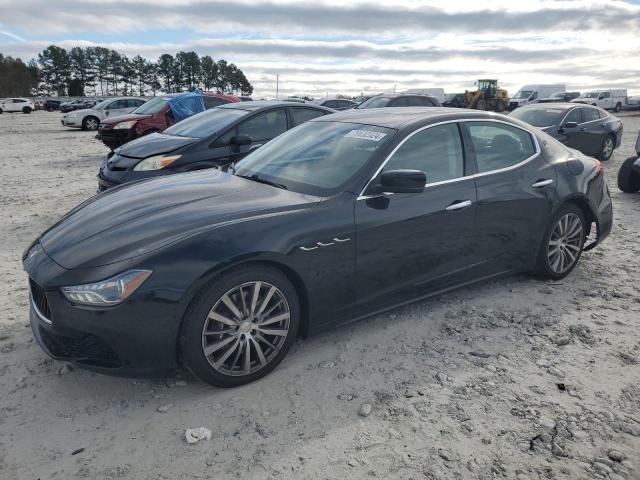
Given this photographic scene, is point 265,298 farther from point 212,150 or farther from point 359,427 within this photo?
point 212,150

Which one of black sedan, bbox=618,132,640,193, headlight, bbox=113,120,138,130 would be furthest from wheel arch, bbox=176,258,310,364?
headlight, bbox=113,120,138,130

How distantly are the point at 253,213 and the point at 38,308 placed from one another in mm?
1364

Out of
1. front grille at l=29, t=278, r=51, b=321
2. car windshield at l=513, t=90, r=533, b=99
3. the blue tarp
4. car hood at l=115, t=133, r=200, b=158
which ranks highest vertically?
car windshield at l=513, t=90, r=533, b=99

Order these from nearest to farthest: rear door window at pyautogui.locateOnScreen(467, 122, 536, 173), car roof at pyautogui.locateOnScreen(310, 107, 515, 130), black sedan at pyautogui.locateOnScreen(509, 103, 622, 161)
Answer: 1. car roof at pyautogui.locateOnScreen(310, 107, 515, 130)
2. rear door window at pyautogui.locateOnScreen(467, 122, 536, 173)
3. black sedan at pyautogui.locateOnScreen(509, 103, 622, 161)

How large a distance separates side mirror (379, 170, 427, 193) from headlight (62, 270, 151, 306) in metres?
1.58

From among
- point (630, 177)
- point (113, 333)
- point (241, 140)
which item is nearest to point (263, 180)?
point (113, 333)

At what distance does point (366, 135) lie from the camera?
3.78 meters

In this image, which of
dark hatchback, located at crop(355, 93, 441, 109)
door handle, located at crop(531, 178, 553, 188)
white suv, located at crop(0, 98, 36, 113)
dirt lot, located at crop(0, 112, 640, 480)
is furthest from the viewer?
white suv, located at crop(0, 98, 36, 113)

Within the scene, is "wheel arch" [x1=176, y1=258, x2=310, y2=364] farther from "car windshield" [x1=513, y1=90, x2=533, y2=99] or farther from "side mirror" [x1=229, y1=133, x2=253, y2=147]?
"car windshield" [x1=513, y1=90, x2=533, y2=99]

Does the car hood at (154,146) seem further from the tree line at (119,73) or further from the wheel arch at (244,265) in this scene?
the tree line at (119,73)

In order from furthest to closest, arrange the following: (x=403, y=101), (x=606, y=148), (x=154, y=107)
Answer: (x=403, y=101), (x=154, y=107), (x=606, y=148)

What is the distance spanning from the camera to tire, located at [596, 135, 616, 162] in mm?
12531

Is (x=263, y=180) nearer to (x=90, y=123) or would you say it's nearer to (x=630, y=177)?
(x=630, y=177)

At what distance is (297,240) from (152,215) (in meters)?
0.91
